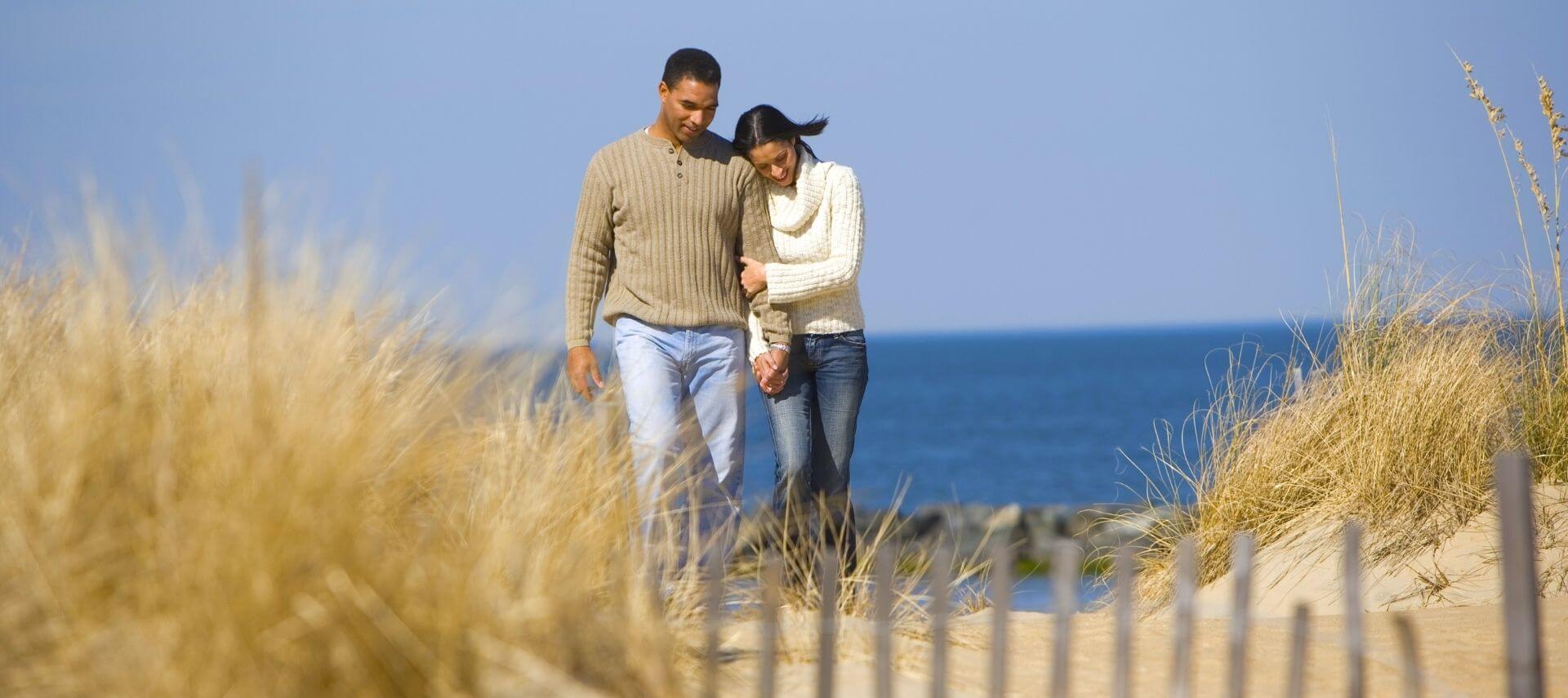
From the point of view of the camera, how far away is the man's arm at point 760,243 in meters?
3.96

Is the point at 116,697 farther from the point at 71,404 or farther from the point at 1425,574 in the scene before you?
the point at 1425,574

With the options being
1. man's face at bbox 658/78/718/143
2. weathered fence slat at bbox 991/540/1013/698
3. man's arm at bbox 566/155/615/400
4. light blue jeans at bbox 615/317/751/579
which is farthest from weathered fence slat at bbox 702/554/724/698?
man's face at bbox 658/78/718/143

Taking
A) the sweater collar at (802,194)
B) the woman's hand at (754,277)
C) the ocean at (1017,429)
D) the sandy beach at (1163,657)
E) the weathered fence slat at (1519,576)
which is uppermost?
the sweater collar at (802,194)

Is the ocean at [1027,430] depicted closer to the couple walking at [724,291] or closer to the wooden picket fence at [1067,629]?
the couple walking at [724,291]

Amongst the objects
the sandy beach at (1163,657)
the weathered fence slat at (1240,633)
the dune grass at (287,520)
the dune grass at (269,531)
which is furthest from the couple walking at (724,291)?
the weathered fence slat at (1240,633)

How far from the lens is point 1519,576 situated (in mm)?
2088

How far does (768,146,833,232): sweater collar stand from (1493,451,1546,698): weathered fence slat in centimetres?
223

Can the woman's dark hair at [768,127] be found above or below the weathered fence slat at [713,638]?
above

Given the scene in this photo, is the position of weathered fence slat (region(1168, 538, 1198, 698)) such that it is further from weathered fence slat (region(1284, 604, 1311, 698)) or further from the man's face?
the man's face

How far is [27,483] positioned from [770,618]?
4.12ft

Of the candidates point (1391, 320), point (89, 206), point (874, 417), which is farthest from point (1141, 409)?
point (89, 206)

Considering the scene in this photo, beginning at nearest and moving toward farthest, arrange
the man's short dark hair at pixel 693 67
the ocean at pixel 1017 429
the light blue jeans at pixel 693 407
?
the light blue jeans at pixel 693 407 → the man's short dark hair at pixel 693 67 → the ocean at pixel 1017 429

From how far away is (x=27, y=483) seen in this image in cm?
227

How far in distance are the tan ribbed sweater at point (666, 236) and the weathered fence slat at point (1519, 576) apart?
2186mm
